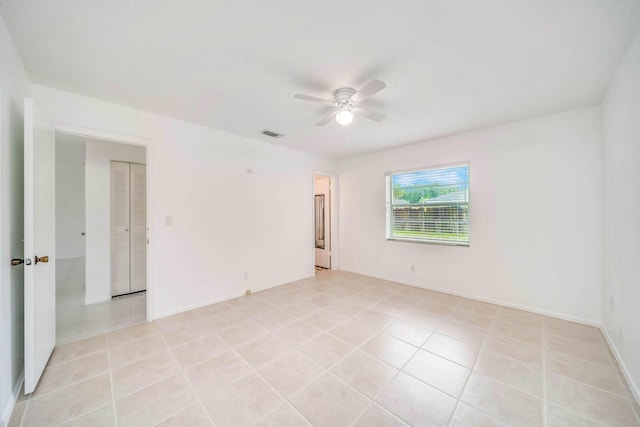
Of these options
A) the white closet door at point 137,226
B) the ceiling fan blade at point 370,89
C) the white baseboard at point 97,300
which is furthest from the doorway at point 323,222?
the white baseboard at point 97,300

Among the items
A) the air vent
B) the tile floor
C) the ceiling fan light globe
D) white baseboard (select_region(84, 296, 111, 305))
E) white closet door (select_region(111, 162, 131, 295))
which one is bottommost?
the tile floor

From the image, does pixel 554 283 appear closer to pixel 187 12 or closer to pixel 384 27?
pixel 384 27

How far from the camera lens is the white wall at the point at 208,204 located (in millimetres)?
2871

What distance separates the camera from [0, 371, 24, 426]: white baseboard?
1475 mm

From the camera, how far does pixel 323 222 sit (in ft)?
18.9

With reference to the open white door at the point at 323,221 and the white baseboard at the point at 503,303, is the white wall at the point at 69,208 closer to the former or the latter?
the open white door at the point at 323,221

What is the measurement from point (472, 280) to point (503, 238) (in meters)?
0.75

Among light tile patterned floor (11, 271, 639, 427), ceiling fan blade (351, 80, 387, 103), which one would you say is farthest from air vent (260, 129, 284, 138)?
light tile patterned floor (11, 271, 639, 427)

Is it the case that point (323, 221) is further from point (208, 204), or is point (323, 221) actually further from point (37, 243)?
point (37, 243)

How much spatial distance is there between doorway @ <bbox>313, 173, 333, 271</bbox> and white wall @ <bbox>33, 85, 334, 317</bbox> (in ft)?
3.23

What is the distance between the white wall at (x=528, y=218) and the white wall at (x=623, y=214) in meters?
0.23

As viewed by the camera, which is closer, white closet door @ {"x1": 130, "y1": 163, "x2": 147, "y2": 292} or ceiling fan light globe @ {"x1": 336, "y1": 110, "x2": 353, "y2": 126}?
ceiling fan light globe @ {"x1": 336, "y1": 110, "x2": 353, "y2": 126}

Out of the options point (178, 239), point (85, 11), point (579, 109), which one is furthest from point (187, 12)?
point (579, 109)

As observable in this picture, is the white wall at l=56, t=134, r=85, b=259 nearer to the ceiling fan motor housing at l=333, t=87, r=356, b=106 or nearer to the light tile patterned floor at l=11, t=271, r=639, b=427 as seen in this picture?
the light tile patterned floor at l=11, t=271, r=639, b=427
